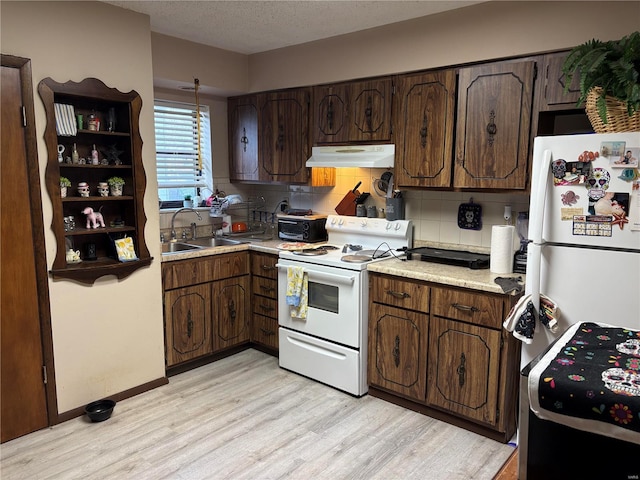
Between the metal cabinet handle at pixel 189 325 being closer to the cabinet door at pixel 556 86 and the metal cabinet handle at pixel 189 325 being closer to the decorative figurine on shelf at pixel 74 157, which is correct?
the decorative figurine on shelf at pixel 74 157

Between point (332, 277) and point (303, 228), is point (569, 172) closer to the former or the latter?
point (332, 277)

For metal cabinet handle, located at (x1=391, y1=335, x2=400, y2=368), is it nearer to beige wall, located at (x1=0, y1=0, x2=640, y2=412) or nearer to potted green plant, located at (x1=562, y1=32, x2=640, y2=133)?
beige wall, located at (x1=0, y1=0, x2=640, y2=412)

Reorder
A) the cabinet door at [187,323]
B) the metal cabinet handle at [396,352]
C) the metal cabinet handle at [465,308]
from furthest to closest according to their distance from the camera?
the cabinet door at [187,323], the metal cabinet handle at [396,352], the metal cabinet handle at [465,308]

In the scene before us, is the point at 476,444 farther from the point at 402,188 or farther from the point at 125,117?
the point at 125,117

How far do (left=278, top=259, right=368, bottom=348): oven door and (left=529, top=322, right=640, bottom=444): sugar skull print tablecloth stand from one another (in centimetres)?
180

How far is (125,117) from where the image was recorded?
9.82 ft

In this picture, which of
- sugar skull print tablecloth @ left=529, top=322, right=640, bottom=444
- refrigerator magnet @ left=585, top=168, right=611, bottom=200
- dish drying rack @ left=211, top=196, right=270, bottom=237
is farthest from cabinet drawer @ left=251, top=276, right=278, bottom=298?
sugar skull print tablecloth @ left=529, top=322, right=640, bottom=444

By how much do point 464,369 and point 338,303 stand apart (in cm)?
90

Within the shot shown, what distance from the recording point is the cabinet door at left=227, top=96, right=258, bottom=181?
409cm

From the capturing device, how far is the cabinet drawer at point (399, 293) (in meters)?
2.76

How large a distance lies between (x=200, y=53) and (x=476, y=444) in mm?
3421

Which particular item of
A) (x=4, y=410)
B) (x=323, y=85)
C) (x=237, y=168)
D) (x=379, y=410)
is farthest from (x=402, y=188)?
(x=4, y=410)

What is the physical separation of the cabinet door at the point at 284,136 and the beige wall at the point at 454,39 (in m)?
0.13

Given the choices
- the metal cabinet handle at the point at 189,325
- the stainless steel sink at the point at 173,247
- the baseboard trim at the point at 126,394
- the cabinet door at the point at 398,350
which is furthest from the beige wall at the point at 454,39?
the baseboard trim at the point at 126,394
